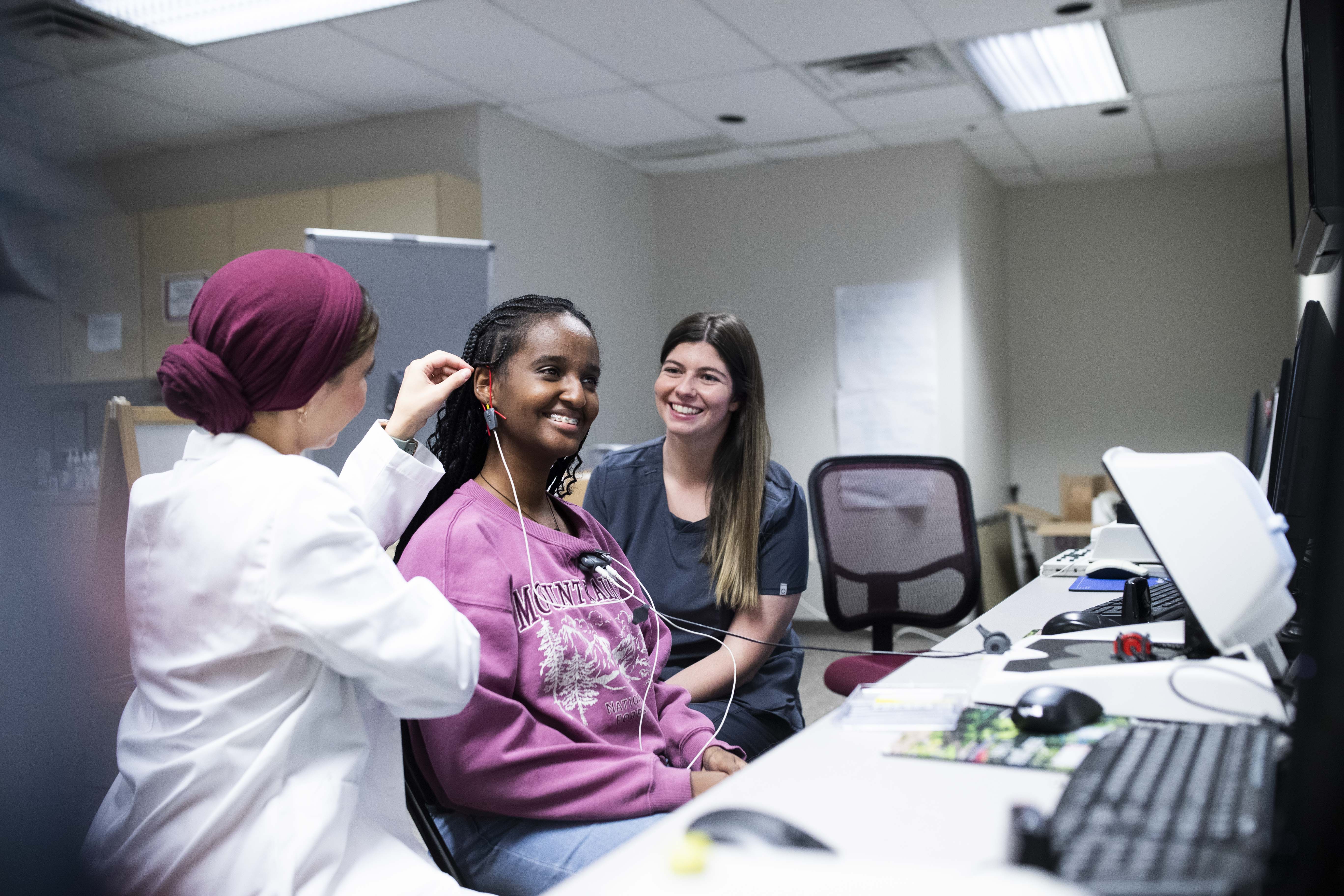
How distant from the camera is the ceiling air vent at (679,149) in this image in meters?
4.75

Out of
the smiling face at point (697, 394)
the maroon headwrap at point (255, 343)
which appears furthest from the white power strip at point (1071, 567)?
the maroon headwrap at point (255, 343)

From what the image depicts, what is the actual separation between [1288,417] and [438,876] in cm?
127

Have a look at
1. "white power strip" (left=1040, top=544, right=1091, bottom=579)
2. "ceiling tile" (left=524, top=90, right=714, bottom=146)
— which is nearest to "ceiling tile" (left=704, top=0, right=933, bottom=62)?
"ceiling tile" (left=524, top=90, right=714, bottom=146)

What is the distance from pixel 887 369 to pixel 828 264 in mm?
656

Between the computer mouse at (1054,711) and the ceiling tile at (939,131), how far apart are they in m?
4.03

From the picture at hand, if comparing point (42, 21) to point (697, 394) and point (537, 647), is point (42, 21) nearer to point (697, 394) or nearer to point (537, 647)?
point (537, 647)

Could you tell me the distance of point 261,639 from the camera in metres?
0.88

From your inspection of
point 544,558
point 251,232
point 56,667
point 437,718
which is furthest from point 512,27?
point 56,667

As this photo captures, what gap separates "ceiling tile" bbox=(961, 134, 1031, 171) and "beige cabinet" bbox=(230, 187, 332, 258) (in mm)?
3113

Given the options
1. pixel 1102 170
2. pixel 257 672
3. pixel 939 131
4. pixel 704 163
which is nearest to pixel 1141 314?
pixel 1102 170

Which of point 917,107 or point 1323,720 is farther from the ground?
point 917,107

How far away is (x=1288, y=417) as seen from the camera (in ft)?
4.45

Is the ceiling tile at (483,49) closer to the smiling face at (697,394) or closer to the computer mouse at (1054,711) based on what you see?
the smiling face at (697,394)

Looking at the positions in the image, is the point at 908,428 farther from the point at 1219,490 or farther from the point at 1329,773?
the point at 1329,773
